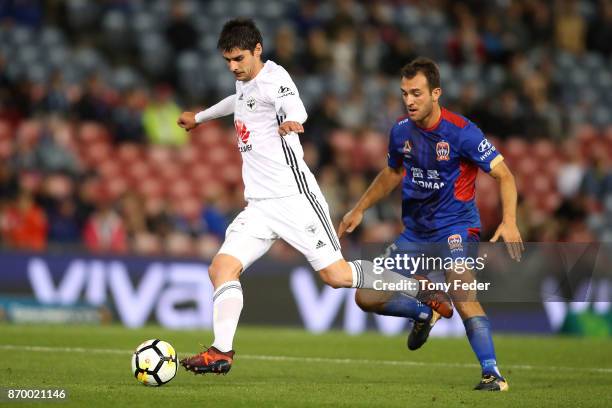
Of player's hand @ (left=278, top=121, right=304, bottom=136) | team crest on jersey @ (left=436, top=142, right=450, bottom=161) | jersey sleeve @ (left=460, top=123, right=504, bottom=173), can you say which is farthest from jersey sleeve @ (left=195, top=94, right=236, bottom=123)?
jersey sleeve @ (left=460, top=123, right=504, bottom=173)

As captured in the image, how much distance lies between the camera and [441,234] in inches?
360

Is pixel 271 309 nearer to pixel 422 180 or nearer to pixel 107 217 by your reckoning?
pixel 107 217

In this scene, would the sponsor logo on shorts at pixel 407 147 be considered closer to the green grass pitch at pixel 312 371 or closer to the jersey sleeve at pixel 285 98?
the jersey sleeve at pixel 285 98

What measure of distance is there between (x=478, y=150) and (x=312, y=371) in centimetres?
259

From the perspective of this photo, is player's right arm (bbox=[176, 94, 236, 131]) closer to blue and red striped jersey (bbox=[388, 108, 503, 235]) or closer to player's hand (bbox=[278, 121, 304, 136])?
player's hand (bbox=[278, 121, 304, 136])

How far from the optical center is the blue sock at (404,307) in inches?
365

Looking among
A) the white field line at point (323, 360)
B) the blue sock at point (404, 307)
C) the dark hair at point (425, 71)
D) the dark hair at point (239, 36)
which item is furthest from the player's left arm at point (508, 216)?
the white field line at point (323, 360)

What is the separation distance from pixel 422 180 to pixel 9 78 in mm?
10989

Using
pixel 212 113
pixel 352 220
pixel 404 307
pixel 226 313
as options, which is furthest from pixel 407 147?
pixel 226 313

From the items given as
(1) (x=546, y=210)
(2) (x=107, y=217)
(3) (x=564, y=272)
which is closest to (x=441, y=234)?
(3) (x=564, y=272)

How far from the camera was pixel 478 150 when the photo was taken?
28.9 ft

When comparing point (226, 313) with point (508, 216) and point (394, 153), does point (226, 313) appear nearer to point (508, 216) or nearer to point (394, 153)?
point (394, 153)

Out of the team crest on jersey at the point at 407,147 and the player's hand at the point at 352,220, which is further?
the player's hand at the point at 352,220

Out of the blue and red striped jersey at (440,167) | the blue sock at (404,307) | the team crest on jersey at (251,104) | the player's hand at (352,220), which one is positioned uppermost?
the team crest on jersey at (251,104)
